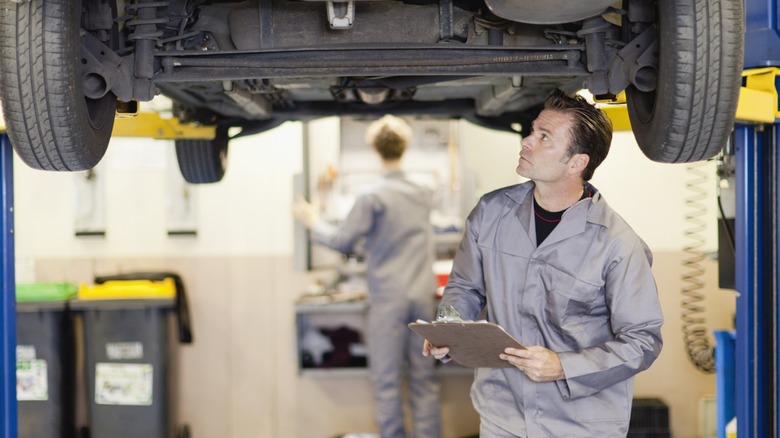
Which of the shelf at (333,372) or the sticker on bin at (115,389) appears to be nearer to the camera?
the sticker on bin at (115,389)

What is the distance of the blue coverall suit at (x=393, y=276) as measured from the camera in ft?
13.9

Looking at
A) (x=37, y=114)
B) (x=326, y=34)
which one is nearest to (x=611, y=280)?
(x=326, y=34)

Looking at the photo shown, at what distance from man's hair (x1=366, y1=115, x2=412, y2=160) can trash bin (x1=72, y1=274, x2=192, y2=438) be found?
142cm

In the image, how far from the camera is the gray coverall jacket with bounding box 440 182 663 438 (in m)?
2.11

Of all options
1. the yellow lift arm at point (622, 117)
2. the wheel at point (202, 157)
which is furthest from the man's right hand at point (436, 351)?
the wheel at point (202, 157)

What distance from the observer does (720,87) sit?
73.4 inches

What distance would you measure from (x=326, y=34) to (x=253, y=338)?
302 cm

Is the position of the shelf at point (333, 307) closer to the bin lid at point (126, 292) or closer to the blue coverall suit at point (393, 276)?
the blue coverall suit at point (393, 276)

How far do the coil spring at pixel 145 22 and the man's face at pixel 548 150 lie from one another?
106 centimetres

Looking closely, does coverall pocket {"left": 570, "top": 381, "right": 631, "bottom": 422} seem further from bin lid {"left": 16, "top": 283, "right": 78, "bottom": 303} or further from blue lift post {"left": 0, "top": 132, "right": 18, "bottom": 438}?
bin lid {"left": 16, "top": 283, "right": 78, "bottom": 303}

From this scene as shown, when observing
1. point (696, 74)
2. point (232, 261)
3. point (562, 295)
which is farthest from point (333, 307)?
point (696, 74)

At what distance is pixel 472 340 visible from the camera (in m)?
2.04

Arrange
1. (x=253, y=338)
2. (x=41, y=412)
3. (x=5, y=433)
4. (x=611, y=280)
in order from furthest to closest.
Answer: (x=253, y=338) < (x=41, y=412) < (x=5, y=433) < (x=611, y=280)

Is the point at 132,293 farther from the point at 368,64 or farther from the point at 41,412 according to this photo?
the point at 368,64
